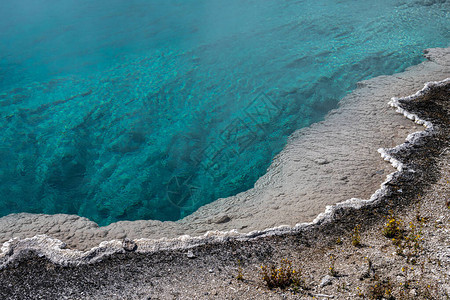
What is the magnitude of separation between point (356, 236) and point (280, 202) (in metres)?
1.48

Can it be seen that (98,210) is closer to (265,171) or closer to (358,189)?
(265,171)

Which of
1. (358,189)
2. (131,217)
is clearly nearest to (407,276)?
(358,189)

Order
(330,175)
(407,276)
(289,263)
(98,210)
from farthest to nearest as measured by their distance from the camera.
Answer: (98,210)
(330,175)
(289,263)
(407,276)

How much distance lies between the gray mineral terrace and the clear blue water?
657mm

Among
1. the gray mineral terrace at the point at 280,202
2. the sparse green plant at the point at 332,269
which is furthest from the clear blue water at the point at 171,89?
the sparse green plant at the point at 332,269

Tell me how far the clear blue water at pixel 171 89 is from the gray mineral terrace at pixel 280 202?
66 centimetres

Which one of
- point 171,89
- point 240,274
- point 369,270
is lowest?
point 369,270

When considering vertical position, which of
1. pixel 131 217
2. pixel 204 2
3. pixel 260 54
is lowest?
pixel 131 217

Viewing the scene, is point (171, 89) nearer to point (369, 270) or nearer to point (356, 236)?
point (356, 236)

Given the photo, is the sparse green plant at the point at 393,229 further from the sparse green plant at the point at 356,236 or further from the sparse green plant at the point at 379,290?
the sparse green plant at the point at 379,290

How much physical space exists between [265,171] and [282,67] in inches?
198

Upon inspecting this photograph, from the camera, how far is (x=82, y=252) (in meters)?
4.66

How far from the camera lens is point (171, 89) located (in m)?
9.85

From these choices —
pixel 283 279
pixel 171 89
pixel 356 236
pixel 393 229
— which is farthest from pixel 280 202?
pixel 171 89
